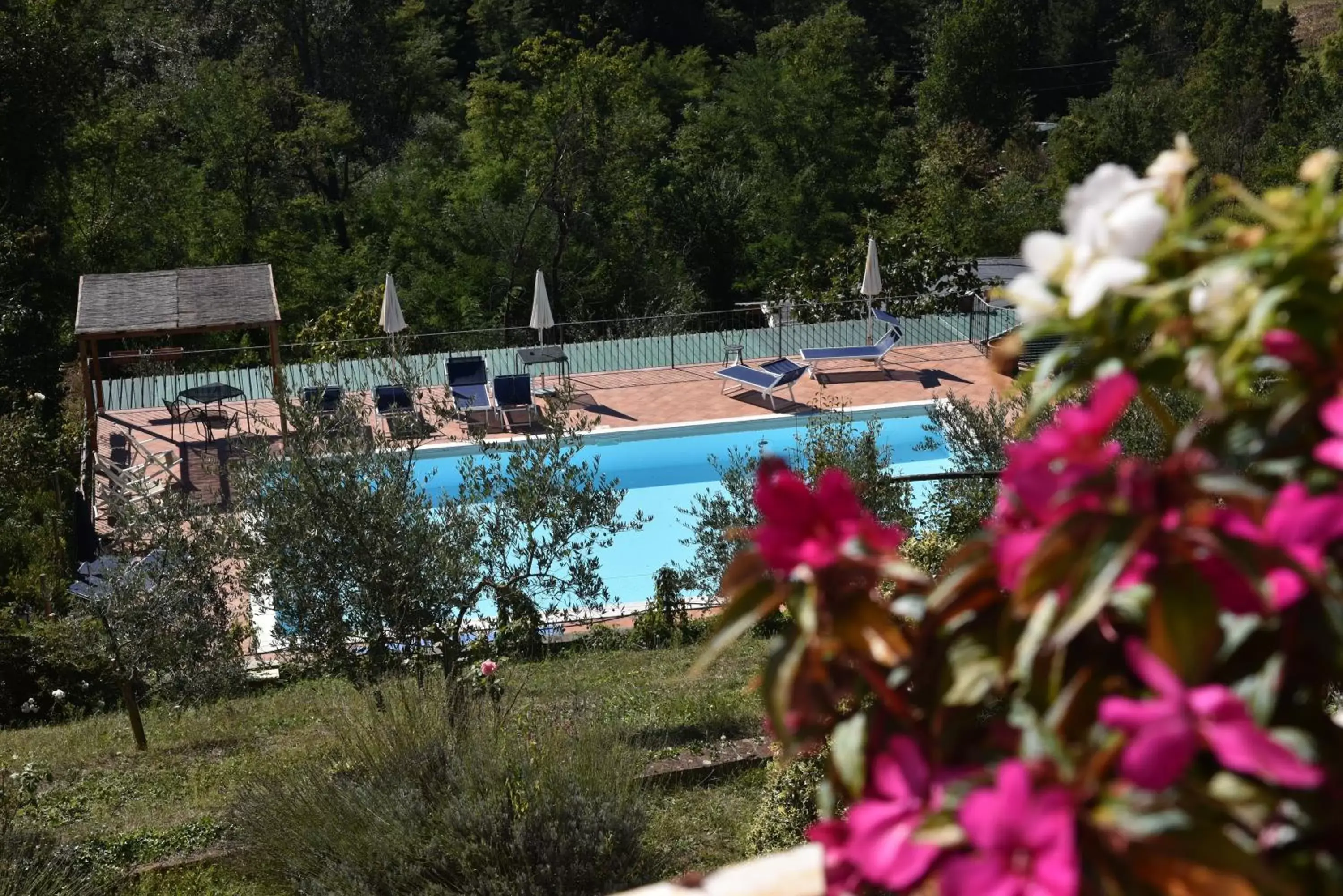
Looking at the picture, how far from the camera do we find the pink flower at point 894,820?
946 mm

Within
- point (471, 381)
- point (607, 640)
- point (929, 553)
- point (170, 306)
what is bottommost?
point (607, 640)

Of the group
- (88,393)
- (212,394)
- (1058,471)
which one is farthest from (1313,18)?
(1058,471)

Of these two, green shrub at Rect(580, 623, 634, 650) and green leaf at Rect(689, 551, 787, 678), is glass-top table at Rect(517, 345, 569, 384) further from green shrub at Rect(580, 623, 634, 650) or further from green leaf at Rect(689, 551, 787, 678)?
green leaf at Rect(689, 551, 787, 678)

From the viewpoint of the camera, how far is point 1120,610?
0.98 m

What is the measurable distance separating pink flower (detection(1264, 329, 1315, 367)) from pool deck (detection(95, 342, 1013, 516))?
47.3ft

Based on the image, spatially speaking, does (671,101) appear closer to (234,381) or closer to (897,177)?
(897,177)

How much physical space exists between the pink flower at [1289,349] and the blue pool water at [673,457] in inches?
531

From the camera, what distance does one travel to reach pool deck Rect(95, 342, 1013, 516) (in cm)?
1576

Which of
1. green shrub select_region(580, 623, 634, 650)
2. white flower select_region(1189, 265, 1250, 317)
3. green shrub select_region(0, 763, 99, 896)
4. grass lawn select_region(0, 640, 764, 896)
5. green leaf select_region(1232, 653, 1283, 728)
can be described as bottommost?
green shrub select_region(580, 623, 634, 650)

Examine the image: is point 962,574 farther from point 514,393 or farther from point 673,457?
point 514,393

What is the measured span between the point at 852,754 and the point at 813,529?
18 centimetres

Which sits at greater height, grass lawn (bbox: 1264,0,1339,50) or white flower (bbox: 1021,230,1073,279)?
grass lawn (bbox: 1264,0,1339,50)

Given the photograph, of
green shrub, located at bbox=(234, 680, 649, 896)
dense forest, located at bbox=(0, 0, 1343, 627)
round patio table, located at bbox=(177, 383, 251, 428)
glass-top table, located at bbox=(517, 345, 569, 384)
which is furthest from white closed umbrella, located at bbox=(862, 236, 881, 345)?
green shrub, located at bbox=(234, 680, 649, 896)

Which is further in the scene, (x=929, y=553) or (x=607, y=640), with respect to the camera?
(x=607, y=640)
